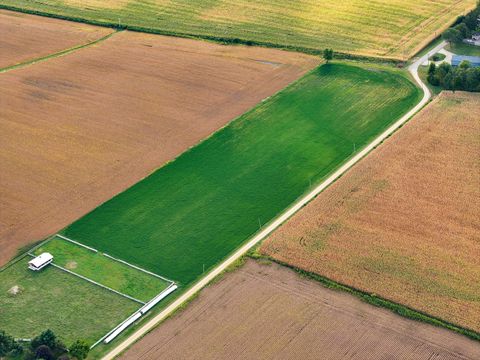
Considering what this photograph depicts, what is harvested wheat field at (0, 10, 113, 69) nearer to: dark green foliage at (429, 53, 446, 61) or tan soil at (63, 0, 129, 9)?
tan soil at (63, 0, 129, 9)

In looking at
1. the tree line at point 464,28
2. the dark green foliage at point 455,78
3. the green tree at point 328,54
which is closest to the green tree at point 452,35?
the tree line at point 464,28

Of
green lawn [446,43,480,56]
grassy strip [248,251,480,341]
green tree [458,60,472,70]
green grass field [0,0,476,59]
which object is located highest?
green grass field [0,0,476,59]

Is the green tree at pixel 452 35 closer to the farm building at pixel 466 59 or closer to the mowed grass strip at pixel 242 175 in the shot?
the farm building at pixel 466 59

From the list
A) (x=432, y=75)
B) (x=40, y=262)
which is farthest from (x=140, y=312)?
(x=432, y=75)

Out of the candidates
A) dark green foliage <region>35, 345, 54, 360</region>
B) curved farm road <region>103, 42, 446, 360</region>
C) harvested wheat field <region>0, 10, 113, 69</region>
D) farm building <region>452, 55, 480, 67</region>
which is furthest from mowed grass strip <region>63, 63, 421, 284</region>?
harvested wheat field <region>0, 10, 113, 69</region>

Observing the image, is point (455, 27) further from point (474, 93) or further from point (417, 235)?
point (417, 235)

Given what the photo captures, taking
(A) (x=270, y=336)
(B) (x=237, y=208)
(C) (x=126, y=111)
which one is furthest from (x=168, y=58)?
(A) (x=270, y=336)
